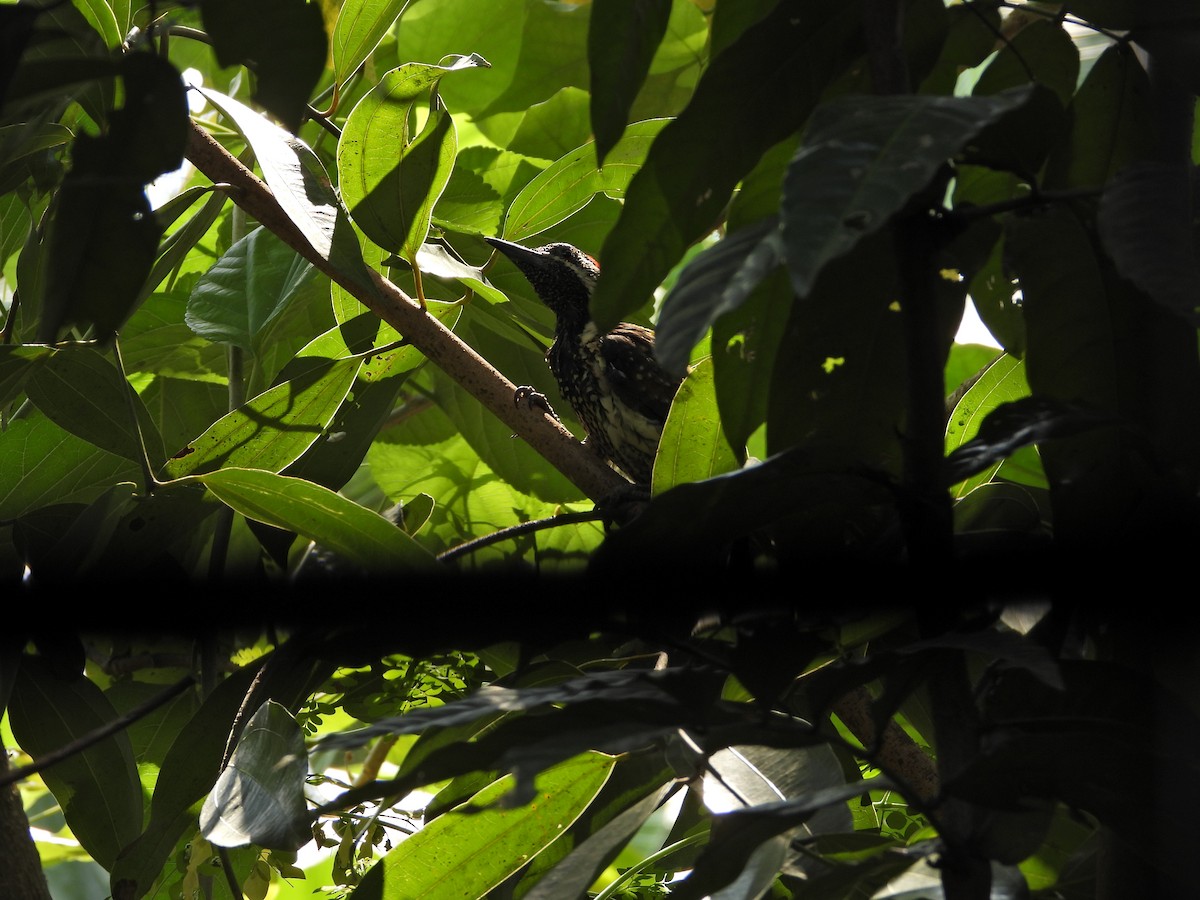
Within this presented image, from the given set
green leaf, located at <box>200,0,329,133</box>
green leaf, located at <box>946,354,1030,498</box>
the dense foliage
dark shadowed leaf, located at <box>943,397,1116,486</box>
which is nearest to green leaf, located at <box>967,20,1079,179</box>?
the dense foliage

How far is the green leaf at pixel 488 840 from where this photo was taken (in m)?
0.83

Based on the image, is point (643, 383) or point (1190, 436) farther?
point (643, 383)

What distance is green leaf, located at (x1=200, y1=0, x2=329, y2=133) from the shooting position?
0.63 m

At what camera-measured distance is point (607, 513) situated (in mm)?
1015

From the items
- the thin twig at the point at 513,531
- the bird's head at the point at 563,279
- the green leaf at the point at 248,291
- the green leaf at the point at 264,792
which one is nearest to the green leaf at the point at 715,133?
the thin twig at the point at 513,531

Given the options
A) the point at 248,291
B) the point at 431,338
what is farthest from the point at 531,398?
the point at 248,291

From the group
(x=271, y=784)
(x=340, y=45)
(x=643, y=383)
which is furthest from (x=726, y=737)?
(x=643, y=383)

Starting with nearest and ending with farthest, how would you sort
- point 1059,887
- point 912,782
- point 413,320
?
point 1059,887 → point 912,782 → point 413,320

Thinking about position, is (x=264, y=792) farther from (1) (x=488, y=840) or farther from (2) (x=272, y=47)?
(2) (x=272, y=47)

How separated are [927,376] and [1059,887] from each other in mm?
345

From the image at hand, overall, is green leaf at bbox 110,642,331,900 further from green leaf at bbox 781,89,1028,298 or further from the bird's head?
the bird's head

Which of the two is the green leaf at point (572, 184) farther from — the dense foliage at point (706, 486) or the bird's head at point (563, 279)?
the bird's head at point (563, 279)

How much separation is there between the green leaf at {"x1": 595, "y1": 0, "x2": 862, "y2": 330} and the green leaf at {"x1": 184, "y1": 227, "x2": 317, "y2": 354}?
1.69ft

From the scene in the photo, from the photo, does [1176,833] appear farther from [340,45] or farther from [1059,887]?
[340,45]
